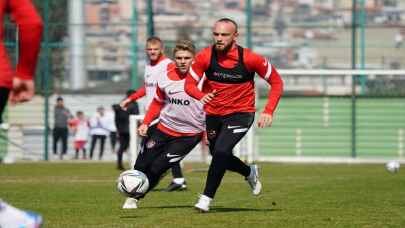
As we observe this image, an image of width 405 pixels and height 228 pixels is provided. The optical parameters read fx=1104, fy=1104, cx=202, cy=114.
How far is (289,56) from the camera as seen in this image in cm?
3603

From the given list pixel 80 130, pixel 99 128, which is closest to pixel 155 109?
pixel 99 128

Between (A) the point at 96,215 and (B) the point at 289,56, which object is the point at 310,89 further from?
(A) the point at 96,215

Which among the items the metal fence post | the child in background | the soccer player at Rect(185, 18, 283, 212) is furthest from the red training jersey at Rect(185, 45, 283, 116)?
the child in background

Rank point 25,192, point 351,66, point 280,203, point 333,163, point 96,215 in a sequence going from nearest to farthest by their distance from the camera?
1. point 96,215
2. point 280,203
3. point 25,192
4. point 333,163
5. point 351,66

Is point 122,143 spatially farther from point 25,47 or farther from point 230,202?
point 25,47

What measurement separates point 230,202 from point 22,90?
7424 mm

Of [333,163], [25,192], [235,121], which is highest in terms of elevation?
[235,121]

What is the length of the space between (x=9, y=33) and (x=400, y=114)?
1216 cm

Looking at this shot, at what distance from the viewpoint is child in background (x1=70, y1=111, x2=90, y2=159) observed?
3541cm

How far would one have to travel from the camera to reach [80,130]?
35.6m

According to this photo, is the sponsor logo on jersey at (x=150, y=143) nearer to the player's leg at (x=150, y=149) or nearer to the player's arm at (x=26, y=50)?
the player's leg at (x=150, y=149)

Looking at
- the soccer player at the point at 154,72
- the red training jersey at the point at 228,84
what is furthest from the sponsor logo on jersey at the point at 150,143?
the soccer player at the point at 154,72

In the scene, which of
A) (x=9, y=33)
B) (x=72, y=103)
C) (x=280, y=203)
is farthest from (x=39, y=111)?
(x=280, y=203)

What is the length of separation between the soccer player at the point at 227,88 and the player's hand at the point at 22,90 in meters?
5.22
